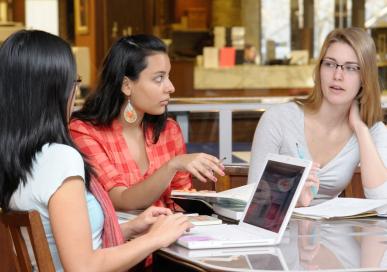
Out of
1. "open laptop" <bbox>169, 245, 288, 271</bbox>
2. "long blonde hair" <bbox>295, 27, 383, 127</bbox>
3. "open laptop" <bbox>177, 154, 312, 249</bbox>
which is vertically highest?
"long blonde hair" <bbox>295, 27, 383, 127</bbox>

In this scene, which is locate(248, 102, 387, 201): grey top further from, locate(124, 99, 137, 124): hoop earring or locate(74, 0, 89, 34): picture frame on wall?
locate(74, 0, 89, 34): picture frame on wall

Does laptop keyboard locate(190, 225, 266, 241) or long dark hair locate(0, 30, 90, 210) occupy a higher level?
long dark hair locate(0, 30, 90, 210)

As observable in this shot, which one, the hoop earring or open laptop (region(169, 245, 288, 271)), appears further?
the hoop earring

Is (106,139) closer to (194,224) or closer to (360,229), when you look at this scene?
(194,224)

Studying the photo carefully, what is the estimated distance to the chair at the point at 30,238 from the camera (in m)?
1.96

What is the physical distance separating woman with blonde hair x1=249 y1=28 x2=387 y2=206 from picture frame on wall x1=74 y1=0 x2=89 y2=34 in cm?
638

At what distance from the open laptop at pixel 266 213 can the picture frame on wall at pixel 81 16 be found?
7.24 metres

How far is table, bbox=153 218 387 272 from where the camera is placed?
1.97m

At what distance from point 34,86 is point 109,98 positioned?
1.07 m

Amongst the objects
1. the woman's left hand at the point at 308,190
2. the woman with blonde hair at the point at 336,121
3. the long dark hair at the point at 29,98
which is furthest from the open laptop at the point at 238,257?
the woman with blonde hair at the point at 336,121

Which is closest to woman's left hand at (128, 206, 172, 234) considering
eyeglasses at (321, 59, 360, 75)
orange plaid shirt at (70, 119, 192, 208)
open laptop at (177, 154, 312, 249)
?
open laptop at (177, 154, 312, 249)

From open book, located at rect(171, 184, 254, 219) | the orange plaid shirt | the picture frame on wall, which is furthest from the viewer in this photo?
the picture frame on wall

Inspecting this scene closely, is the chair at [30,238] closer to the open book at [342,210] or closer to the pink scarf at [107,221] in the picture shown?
the pink scarf at [107,221]

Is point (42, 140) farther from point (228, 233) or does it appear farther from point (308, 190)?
point (308, 190)
